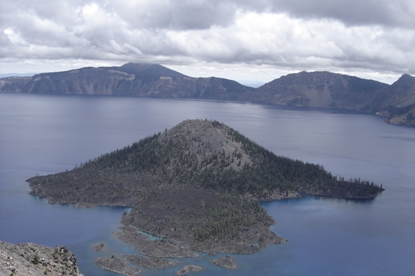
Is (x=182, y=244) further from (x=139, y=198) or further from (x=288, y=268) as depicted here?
(x=139, y=198)

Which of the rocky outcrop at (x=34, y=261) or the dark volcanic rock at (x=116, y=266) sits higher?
the rocky outcrop at (x=34, y=261)

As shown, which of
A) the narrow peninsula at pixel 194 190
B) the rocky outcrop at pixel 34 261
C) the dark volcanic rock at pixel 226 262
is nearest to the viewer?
the rocky outcrop at pixel 34 261

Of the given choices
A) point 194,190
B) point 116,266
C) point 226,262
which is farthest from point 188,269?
point 194,190

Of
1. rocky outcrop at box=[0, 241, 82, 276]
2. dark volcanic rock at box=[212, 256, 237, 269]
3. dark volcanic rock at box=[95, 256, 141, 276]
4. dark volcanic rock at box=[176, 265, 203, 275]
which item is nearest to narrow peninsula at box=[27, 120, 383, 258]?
dark volcanic rock at box=[212, 256, 237, 269]

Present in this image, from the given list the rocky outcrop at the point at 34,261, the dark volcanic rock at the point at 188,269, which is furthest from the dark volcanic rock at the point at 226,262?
the rocky outcrop at the point at 34,261

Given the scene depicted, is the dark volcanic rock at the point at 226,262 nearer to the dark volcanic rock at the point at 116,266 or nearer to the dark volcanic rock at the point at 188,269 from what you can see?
the dark volcanic rock at the point at 188,269

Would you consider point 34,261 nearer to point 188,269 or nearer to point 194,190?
point 188,269
